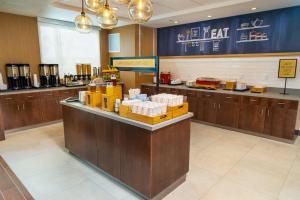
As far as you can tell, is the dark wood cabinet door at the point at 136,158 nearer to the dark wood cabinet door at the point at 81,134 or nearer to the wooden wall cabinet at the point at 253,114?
the dark wood cabinet door at the point at 81,134

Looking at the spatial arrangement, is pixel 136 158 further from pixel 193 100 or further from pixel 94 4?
pixel 193 100

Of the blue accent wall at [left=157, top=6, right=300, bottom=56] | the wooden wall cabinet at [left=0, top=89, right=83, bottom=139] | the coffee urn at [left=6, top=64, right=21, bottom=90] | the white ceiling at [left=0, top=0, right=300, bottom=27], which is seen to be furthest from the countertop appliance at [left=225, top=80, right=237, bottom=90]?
the coffee urn at [left=6, top=64, right=21, bottom=90]

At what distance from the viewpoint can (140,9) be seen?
2.43 m

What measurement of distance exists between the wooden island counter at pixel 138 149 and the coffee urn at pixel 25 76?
272 cm

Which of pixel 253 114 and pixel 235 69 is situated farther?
pixel 235 69

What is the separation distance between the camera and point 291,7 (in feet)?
13.1

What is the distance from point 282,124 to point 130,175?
3.35m

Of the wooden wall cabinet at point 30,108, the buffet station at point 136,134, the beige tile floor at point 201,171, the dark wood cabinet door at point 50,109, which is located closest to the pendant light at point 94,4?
the buffet station at point 136,134

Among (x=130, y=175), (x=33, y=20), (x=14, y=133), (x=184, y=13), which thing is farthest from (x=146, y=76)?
(x=130, y=175)

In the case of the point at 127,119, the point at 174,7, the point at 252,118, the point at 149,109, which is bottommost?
the point at 252,118

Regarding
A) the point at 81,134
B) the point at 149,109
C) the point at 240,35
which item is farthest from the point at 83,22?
the point at 240,35

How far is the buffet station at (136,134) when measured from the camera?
2.08 m

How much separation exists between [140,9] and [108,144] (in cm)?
179

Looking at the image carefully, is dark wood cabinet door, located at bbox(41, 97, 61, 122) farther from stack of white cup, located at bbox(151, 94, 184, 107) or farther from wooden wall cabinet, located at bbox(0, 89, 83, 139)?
stack of white cup, located at bbox(151, 94, 184, 107)
